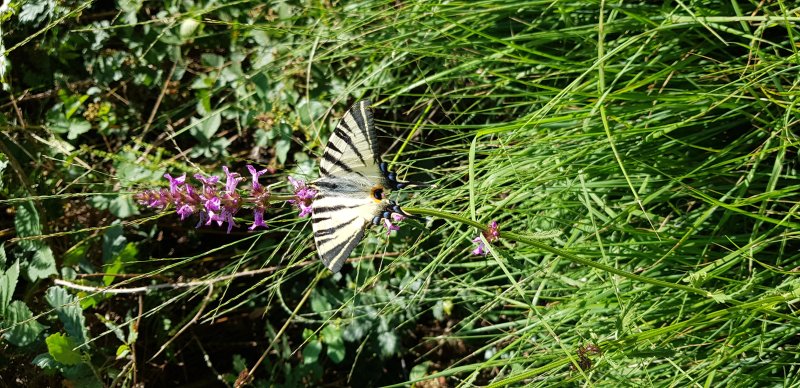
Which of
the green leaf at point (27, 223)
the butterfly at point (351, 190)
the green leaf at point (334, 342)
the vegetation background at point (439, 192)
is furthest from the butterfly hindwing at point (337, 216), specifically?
the green leaf at point (27, 223)

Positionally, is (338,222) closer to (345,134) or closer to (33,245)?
(345,134)

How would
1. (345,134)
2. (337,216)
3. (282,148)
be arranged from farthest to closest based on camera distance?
1. (282,148)
2. (345,134)
3. (337,216)

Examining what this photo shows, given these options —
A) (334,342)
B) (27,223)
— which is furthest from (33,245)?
(334,342)

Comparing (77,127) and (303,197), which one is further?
(77,127)

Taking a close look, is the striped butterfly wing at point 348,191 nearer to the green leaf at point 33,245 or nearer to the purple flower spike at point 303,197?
the purple flower spike at point 303,197

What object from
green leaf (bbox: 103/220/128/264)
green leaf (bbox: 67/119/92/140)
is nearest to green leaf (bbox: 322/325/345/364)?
green leaf (bbox: 103/220/128/264)

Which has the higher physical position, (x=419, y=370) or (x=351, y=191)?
(x=351, y=191)

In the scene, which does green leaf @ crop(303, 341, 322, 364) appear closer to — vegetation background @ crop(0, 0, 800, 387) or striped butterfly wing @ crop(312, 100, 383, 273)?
vegetation background @ crop(0, 0, 800, 387)
